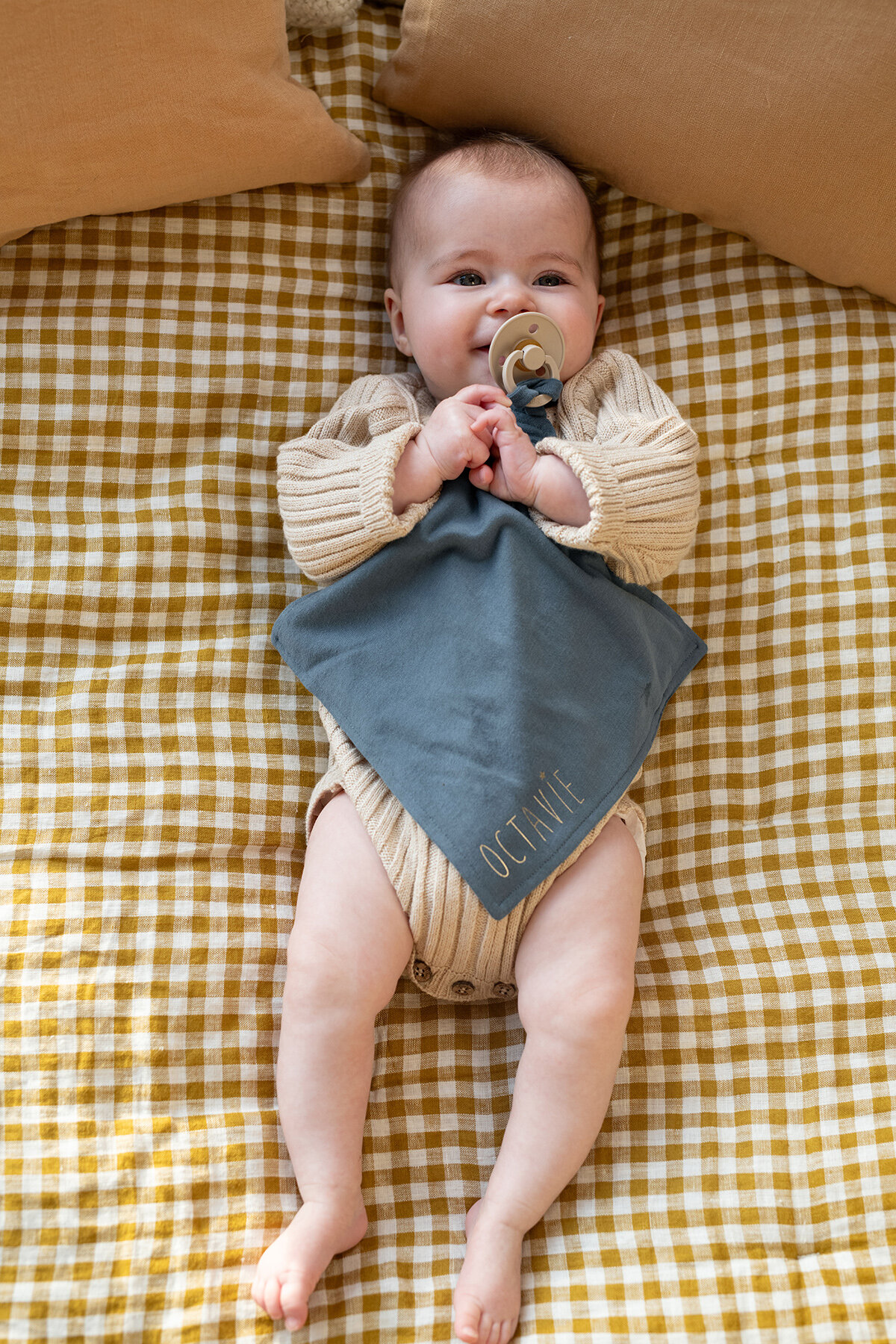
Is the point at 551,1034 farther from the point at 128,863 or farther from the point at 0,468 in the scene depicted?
the point at 0,468

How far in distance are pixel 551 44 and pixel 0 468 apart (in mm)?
970

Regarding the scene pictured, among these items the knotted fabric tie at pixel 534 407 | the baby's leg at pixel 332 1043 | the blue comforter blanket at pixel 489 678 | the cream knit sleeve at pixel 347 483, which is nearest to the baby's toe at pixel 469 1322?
the baby's leg at pixel 332 1043

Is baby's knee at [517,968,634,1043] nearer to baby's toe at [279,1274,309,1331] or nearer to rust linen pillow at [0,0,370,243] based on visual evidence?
baby's toe at [279,1274,309,1331]

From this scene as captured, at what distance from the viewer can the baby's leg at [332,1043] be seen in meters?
1.20

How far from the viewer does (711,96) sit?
1.48 meters

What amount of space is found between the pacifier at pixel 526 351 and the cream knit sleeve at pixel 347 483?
13cm

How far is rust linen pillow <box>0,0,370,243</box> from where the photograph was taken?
1.34 meters

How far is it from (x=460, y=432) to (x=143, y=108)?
62 cm

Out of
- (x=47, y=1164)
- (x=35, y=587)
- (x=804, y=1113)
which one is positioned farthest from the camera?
(x=35, y=587)

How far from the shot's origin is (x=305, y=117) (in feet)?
4.93

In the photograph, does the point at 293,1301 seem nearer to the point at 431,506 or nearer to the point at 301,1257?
the point at 301,1257

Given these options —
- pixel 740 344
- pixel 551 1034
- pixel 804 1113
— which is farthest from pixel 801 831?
pixel 740 344

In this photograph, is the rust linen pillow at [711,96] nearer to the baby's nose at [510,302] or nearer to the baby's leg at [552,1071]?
the baby's nose at [510,302]

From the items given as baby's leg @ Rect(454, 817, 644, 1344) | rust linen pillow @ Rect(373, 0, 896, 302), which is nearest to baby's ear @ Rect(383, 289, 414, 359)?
rust linen pillow @ Rect(373, 0, 896, 302)
